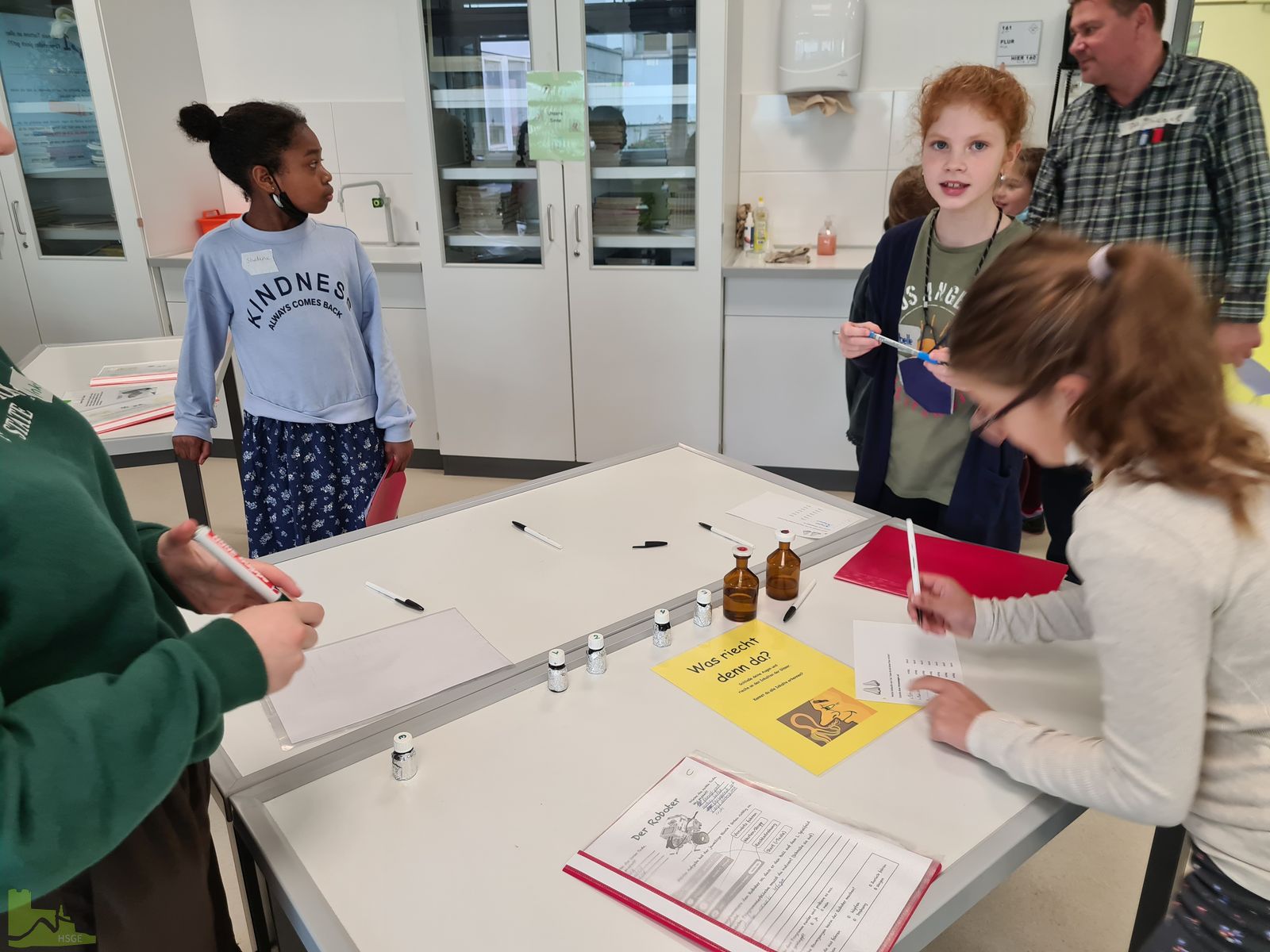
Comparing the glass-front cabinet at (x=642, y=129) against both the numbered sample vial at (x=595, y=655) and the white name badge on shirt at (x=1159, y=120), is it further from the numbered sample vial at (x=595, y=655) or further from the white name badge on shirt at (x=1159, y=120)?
the numbered sample vial at (x=595, y=655)

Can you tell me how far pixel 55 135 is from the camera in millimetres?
3711

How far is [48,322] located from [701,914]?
14.2 ft

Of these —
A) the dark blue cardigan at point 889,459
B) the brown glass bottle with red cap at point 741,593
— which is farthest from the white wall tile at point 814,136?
the brown glass bottle with red cap at point 741,593

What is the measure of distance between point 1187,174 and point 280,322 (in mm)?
2189

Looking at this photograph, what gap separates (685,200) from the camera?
11.1 ft

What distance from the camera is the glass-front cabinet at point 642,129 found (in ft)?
10.5

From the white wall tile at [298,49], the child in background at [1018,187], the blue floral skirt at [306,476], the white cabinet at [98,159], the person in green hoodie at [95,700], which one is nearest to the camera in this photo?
the person in green hoodie at [95,700]

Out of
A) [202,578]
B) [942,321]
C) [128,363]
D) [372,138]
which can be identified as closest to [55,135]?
[372,138]

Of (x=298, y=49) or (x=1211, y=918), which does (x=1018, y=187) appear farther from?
(x=298, y=49)

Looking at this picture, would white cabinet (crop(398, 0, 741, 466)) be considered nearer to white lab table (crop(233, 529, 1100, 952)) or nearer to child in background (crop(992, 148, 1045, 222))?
child in background (crop(992, 148, 1045, 222))

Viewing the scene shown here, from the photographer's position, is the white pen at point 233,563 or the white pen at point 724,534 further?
the white pen at point 724,534

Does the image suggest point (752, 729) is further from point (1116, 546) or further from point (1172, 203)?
point (1172, 203)

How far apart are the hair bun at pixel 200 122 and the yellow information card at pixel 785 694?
169 cm

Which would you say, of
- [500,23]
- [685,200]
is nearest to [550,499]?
[685,200]
